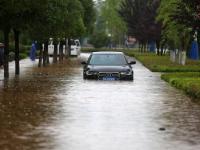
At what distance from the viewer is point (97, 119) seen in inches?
518

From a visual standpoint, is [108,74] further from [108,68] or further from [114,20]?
[114,20]

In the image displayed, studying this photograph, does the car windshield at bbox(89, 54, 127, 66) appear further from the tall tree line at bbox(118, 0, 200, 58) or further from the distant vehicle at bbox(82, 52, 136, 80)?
the tall tree line at bbox(118, 0, 200, 58)

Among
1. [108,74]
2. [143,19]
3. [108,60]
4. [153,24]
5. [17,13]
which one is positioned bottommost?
[108,74]

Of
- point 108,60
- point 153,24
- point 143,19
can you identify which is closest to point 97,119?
point 108,60

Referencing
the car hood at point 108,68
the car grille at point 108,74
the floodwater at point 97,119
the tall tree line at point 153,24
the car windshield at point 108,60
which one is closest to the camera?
the floodwater at point 97,119

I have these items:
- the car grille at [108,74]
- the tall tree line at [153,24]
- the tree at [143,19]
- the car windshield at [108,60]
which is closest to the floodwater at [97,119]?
the car grille at [108,74]

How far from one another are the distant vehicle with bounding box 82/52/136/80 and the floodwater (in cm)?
431

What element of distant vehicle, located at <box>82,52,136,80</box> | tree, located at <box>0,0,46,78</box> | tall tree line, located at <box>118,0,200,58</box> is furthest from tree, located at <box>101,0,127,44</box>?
tree, located at <box>0,0,46,78</box>

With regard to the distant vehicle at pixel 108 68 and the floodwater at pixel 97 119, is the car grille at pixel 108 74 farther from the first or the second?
the floodwater at pixel 97 119

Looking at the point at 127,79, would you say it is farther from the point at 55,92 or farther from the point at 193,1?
the point at 55,92

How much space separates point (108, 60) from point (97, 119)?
14.1 metres

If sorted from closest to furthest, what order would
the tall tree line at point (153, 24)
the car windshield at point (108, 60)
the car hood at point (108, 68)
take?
the car hood at point (108, 68) < the car windshield at point (108, 60) < the tall tree line at point (153, 24)

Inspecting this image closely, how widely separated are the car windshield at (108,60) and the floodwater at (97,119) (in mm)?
5512

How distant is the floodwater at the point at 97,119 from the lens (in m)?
10.2
